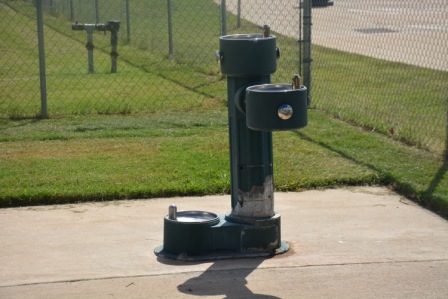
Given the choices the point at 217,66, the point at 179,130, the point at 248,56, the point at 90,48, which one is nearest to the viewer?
the point at 248,56

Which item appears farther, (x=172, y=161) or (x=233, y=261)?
(x=172, y=161)

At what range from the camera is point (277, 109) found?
486 cm

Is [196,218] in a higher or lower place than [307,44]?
lower

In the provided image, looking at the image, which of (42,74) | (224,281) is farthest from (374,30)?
(224,281)

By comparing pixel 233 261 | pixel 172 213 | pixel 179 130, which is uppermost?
pixel 172 213

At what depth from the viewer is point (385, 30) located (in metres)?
17.2

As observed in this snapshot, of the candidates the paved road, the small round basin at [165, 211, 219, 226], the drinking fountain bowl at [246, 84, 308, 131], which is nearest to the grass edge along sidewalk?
the small round basin at [165, 211, 219, 226]

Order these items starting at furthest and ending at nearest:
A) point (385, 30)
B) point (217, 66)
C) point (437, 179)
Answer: point (385, 30) < point (217, 66) < point (437, 179)

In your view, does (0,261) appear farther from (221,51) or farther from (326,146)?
(326,146)

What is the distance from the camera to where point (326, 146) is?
26.9 feet

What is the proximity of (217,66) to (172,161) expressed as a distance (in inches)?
231

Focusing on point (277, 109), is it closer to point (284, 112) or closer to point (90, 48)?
point (284, 112)

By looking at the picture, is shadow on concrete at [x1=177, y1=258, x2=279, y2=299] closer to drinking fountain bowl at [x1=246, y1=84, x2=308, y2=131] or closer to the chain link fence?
drinking fountain bowl at [x1=246, y1=84, x2=308, y2=131]

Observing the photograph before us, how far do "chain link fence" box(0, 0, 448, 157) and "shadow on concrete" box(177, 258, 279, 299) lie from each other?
3425 millimetres
